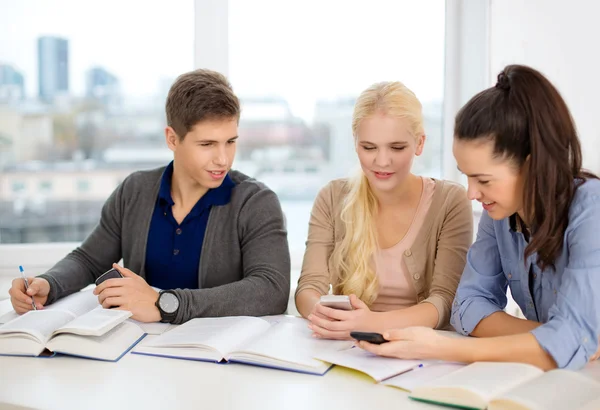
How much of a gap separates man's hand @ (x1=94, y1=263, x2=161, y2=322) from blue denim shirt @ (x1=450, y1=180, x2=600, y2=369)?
0.84m

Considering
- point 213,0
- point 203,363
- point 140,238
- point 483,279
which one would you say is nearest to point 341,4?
point 213,0

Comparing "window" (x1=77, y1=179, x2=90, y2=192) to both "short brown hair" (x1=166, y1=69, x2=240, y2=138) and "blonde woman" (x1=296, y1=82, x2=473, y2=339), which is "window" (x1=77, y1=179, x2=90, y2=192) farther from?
"blonde woman" (x1=296, y1=82, x2=473, y2=339)

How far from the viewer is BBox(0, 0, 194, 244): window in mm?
3229

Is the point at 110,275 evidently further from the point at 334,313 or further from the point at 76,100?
the point at 76,100

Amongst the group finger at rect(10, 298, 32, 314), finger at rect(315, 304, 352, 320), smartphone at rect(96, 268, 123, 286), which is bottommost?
finger at rect(10, 298, 32, 314)

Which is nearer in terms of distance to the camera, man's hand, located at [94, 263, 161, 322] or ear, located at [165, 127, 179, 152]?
man's hand, located at [94, 263, 161, 322]

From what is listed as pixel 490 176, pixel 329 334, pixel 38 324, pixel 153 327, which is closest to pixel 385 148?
pixel 490 176

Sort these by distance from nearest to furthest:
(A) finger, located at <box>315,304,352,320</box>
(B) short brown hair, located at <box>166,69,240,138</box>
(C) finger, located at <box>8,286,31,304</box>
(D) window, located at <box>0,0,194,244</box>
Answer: (A) finger, located at <box>315,304,352,320</box>
(C) finger, located at <box>8,286,31,304</box>
(B) short brown hair, located at <box>166,69,240,138</box>
(D) window, located at <box>0,0,194,244</box>

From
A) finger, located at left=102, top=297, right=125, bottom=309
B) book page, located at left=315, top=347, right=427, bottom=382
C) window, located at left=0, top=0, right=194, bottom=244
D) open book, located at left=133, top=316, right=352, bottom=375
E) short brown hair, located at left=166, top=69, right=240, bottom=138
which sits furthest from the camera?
window, located at left=0, top=0, right=194, bottom=244

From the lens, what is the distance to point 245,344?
170cm

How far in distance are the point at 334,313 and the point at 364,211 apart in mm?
533

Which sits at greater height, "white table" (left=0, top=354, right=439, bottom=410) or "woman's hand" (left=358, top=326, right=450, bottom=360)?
"woman's hand" (left=358, top=326, right=450, bottom=360)

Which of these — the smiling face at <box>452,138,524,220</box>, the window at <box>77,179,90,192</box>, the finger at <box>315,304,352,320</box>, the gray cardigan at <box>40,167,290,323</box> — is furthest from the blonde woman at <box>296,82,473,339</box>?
the window at <box>77,179,90,192</box>

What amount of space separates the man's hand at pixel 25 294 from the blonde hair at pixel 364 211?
918 millimetres
